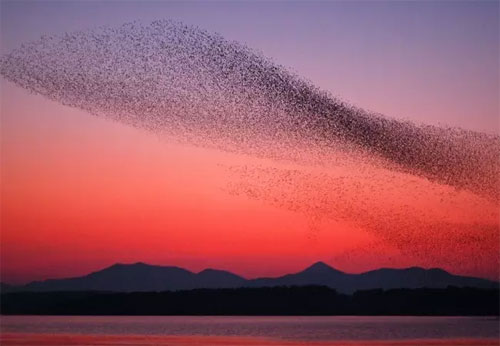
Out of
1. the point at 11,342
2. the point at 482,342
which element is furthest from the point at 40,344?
the point at 482,342

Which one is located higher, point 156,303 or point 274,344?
point 156,303

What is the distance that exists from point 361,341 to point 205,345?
42.0ft

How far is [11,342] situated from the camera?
56125 mm

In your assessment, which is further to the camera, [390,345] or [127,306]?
[127,306]

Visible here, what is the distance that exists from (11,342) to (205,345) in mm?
13034

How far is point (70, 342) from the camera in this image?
57.8 m

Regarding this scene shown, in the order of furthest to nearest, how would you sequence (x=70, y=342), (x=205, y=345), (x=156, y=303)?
(x=156, y=303) → (x=70, y=342) → (x=205, y=345)

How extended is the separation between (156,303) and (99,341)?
6216 cm

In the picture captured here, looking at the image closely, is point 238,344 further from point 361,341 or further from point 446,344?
point 446,344

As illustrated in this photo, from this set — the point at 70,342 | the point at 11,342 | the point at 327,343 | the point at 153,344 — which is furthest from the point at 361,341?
the point at 11,342

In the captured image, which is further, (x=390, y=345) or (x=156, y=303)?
(x=156, y=303)

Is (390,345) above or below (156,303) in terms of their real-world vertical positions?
below

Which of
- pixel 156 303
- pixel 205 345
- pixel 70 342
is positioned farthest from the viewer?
pixel 156 303

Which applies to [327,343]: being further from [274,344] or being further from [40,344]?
[40,344]
